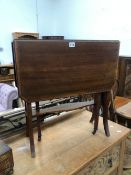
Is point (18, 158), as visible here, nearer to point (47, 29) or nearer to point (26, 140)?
point (26, 140)

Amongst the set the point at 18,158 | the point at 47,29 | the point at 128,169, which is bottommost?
the point at 128,169

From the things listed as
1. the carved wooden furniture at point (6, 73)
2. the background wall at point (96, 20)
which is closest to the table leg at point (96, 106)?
the background wall at point (96, 20)

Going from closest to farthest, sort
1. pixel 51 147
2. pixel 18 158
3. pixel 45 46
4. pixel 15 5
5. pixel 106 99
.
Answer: pixel 45 46, pixel 18 158, pixel 51 147, pixel 106 99, pixel 15 5

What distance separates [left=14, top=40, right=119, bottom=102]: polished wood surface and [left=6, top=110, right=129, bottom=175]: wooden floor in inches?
15.7

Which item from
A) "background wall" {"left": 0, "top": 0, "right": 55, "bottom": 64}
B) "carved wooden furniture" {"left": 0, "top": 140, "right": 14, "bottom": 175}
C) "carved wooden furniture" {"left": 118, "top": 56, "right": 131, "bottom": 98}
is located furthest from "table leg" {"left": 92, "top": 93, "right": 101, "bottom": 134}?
"background wall" {"left": 0, "top": 0, "right": 55, "bottom": 64}

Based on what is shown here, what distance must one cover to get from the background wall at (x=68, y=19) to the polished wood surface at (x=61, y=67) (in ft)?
7.27

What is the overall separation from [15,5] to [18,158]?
3.89m

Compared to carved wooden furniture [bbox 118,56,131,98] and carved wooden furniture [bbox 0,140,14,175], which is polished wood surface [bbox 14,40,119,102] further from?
carved wooden furniture [bbox 118,56,131,98]

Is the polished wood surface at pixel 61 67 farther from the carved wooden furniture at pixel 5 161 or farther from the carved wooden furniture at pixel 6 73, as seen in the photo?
the carved wooden furniture at pixel 6 73

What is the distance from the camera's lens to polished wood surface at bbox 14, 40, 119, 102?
3.15ft

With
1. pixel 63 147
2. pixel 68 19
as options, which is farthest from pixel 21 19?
pixel 63 147

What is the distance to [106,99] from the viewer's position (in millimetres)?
1343

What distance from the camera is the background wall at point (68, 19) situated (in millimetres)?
3162

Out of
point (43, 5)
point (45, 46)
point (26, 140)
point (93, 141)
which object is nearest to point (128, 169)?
point (93, 141)
